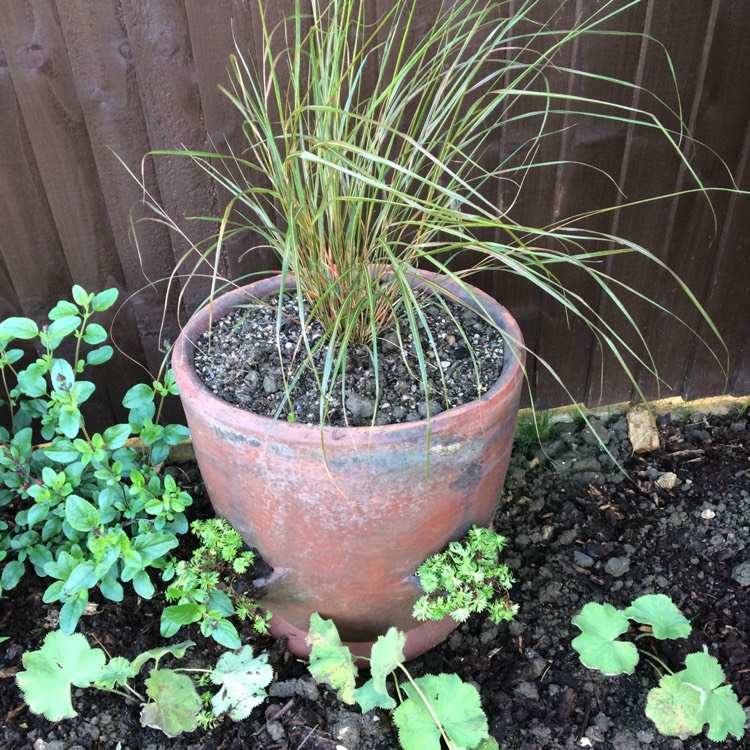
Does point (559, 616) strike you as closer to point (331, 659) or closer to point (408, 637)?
point (408, 637)

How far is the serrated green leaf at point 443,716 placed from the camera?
1.23 metres

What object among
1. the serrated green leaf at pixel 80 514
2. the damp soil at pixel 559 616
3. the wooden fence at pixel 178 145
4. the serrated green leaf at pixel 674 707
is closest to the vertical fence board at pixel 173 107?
the wooden fence at pixel 178 145

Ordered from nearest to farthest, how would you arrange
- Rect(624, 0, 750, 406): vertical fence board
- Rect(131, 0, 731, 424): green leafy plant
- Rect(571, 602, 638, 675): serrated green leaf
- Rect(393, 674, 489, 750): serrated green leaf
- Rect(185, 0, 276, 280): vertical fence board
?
1. Rect(131, 0, 731, 424): green leafy plant
2. Rect(393, 674, 489, 750): serrated green leaf
3. Rect(571, 602, 638, 675): serrated green leaf
4. Rect(185, 0, 276, 280): vertical fence board
5. Rect(624, 0, 750, 406): vertical fence board

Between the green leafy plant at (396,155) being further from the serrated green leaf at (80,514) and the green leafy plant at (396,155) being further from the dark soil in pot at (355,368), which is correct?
the serrated green leaf at (80,514)

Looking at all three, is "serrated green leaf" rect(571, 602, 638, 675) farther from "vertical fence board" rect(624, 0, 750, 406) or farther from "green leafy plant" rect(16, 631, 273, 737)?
"vertical fence board" rect(624, 0, 750, 406)

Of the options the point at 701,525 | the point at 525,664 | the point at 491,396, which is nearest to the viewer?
the point at 491,396

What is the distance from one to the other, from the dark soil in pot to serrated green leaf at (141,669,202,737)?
1.66 ft

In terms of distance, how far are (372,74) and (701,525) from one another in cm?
129

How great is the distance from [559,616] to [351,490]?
680 millimetres

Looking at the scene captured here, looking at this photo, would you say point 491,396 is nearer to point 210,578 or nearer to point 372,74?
point 210,578

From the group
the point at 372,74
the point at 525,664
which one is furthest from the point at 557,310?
the point at 525,664

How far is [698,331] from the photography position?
2.00m

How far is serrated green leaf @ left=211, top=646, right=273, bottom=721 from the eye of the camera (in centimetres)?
135

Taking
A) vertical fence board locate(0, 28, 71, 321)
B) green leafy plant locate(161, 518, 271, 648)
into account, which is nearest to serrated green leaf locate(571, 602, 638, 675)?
green leafy plant locate(161, 518, 271, 648)
